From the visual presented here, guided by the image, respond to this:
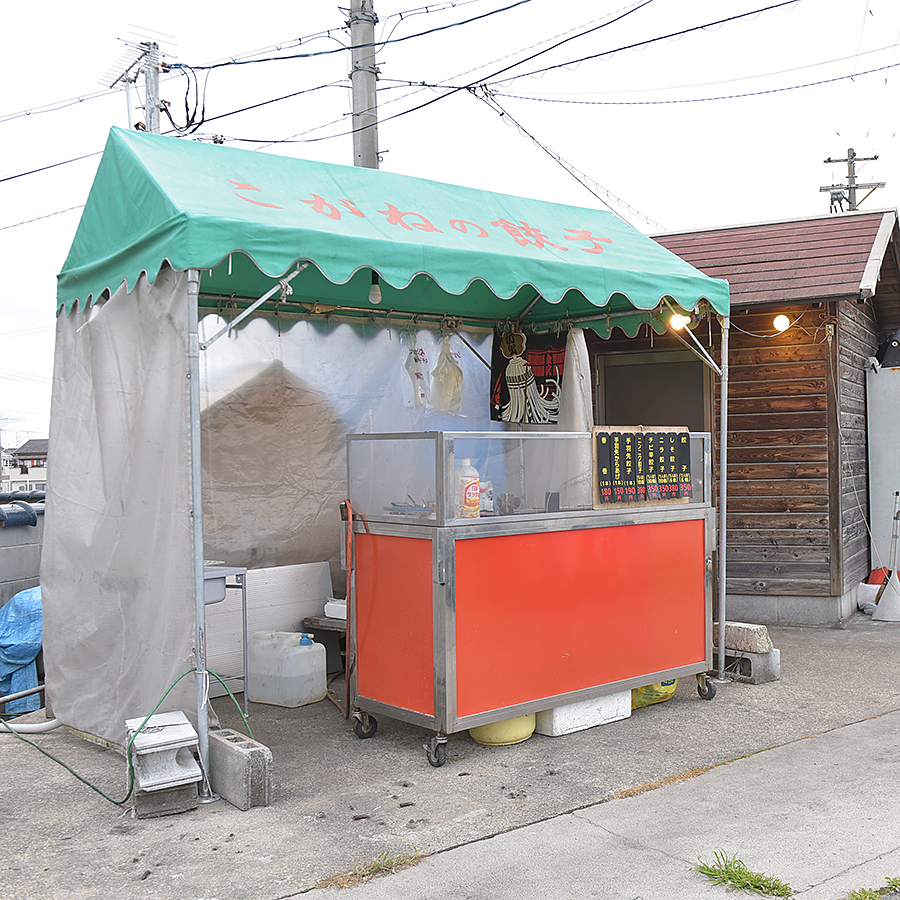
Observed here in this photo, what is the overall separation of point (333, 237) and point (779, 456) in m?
5.75

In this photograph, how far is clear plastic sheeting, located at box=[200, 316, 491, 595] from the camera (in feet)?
21.3

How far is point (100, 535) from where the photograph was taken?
17.5 feet

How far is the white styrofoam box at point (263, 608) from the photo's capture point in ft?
21.4

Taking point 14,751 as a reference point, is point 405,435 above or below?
above

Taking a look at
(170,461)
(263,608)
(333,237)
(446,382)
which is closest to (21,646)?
(263,608)

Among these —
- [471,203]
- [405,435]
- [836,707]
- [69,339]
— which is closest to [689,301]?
[471,203]

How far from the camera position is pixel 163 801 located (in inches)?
168

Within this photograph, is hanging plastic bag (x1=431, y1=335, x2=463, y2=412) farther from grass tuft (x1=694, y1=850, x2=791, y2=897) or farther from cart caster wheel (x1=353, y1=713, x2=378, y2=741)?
grass tuft (x1=694, y1=850, x2=791, y2=897)

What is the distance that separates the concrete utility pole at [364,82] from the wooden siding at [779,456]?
152 inches

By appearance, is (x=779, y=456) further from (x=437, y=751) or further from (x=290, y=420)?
(x=437, y=751)

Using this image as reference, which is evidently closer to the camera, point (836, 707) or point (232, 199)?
point (232, 199)

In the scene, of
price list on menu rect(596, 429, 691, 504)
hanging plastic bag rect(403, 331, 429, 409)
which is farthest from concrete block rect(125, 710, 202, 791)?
hanging plastic bag rect(403, 331, 429, 409)

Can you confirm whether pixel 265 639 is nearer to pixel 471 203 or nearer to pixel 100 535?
pixel 100 535

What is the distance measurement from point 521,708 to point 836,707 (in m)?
2.20
